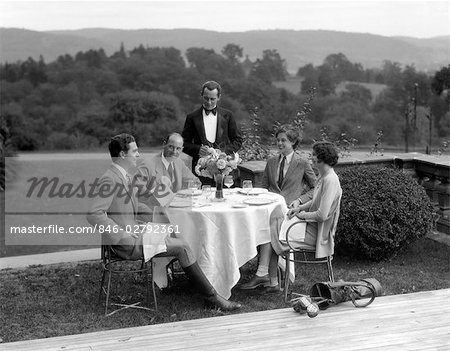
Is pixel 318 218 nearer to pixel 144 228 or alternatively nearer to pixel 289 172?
pixel 289 172

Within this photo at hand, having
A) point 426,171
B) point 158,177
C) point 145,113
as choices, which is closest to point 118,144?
point 158,177

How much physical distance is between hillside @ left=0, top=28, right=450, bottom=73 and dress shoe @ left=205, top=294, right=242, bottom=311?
29942 mm

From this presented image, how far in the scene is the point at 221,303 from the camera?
14.4 feet

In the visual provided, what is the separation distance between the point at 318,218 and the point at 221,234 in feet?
2.34

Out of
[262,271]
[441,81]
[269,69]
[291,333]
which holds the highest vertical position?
[291,333]

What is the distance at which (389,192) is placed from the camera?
18.6ft

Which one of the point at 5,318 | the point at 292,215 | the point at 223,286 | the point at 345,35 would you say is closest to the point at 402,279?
the point at 292,215

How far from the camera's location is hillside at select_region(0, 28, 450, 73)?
3534 centimetres

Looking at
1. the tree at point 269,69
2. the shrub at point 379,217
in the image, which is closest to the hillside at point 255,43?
the tree at point 269,69

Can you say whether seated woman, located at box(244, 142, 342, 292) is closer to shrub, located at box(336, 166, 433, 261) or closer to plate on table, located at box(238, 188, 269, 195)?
plate on table, located at box(238, 188, 269, 195)

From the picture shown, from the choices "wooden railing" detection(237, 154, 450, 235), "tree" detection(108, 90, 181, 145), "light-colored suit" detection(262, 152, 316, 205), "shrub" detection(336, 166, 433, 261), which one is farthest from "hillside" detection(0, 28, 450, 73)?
"light-colored suit" detection(262, 152, 316, 205)

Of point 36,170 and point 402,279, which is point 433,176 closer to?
point 402,279

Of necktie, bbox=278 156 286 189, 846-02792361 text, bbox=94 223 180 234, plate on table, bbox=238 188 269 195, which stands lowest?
846-02792361 text, bbox=94 223 180 234

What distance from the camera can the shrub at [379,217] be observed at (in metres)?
5.54
